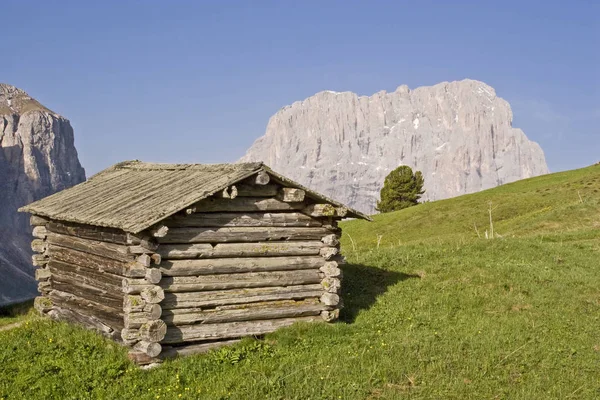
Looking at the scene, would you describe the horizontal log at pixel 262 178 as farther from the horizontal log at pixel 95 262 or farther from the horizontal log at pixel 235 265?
the horizontal log at pixel 95 262

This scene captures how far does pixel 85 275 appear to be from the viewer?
52.2ft

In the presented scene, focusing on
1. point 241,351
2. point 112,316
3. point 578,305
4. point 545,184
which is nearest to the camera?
point 241,351

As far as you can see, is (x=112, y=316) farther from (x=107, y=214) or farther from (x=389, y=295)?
(x=389, y=295)

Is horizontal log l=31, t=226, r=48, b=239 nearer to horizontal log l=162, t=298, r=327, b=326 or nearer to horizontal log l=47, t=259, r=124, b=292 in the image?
horizontal log l=47, t=259, r=124, b=292

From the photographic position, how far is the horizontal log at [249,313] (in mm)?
13809

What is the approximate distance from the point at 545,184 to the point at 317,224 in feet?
152

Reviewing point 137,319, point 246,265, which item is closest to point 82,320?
point 137,319

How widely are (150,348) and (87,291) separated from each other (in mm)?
3553

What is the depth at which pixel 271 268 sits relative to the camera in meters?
15.2

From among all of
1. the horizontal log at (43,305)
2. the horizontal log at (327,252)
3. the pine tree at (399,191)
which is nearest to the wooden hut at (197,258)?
the horizontal log at (327,252)

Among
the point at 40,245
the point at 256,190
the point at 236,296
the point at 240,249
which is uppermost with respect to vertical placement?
the point at 256,190

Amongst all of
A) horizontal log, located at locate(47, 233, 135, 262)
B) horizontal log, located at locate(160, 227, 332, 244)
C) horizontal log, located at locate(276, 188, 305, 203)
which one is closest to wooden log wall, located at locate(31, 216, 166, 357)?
horizontal log, located at locate(47, 233, 135, 262)

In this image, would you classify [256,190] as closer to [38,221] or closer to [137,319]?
[137,319]

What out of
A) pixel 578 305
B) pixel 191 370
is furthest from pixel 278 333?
pixel 578 305
